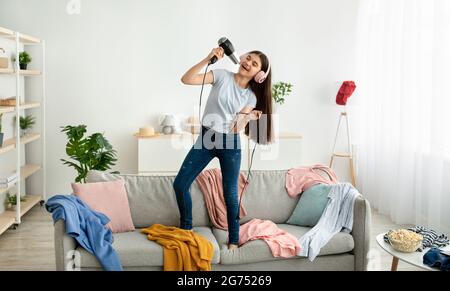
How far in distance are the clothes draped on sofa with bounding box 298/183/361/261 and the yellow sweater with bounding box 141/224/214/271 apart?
51 centimetres

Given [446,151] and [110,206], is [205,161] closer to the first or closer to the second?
[110,206]

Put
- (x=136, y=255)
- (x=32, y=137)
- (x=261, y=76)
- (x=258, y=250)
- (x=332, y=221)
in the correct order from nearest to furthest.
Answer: (x=136, y=255), (x=258, y=250), (x=261, y=76), (x=332, y=221), (x=32, y=137)

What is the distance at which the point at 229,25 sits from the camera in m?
5.13

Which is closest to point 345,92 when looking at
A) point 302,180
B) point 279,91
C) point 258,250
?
point 279,91

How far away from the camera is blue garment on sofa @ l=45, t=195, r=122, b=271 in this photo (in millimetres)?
2498

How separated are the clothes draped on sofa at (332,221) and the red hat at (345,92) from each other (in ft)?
7.17

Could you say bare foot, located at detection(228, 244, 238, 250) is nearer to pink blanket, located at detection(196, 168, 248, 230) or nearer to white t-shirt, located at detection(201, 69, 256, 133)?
pink blanket, located at detection(196, 168, 248, 230)

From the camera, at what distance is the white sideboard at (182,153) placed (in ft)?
15.7

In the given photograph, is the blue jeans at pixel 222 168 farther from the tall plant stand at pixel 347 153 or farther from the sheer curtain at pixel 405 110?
the tall plant stand at pixel 347 153

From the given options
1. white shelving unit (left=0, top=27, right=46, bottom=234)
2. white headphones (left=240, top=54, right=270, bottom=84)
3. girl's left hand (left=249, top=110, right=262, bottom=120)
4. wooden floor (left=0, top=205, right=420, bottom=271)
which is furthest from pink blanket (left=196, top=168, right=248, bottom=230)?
white shelving unit (left=0, top=27, right=46, bottom=234)

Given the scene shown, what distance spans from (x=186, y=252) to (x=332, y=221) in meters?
0.89

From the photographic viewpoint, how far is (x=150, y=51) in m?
5.10

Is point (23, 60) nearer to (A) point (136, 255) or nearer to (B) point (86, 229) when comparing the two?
(B) point (86, 229)

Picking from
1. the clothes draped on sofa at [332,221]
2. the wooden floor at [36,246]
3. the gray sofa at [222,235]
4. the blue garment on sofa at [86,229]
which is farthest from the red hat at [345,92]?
the blue garment on sofa at [86,229]
